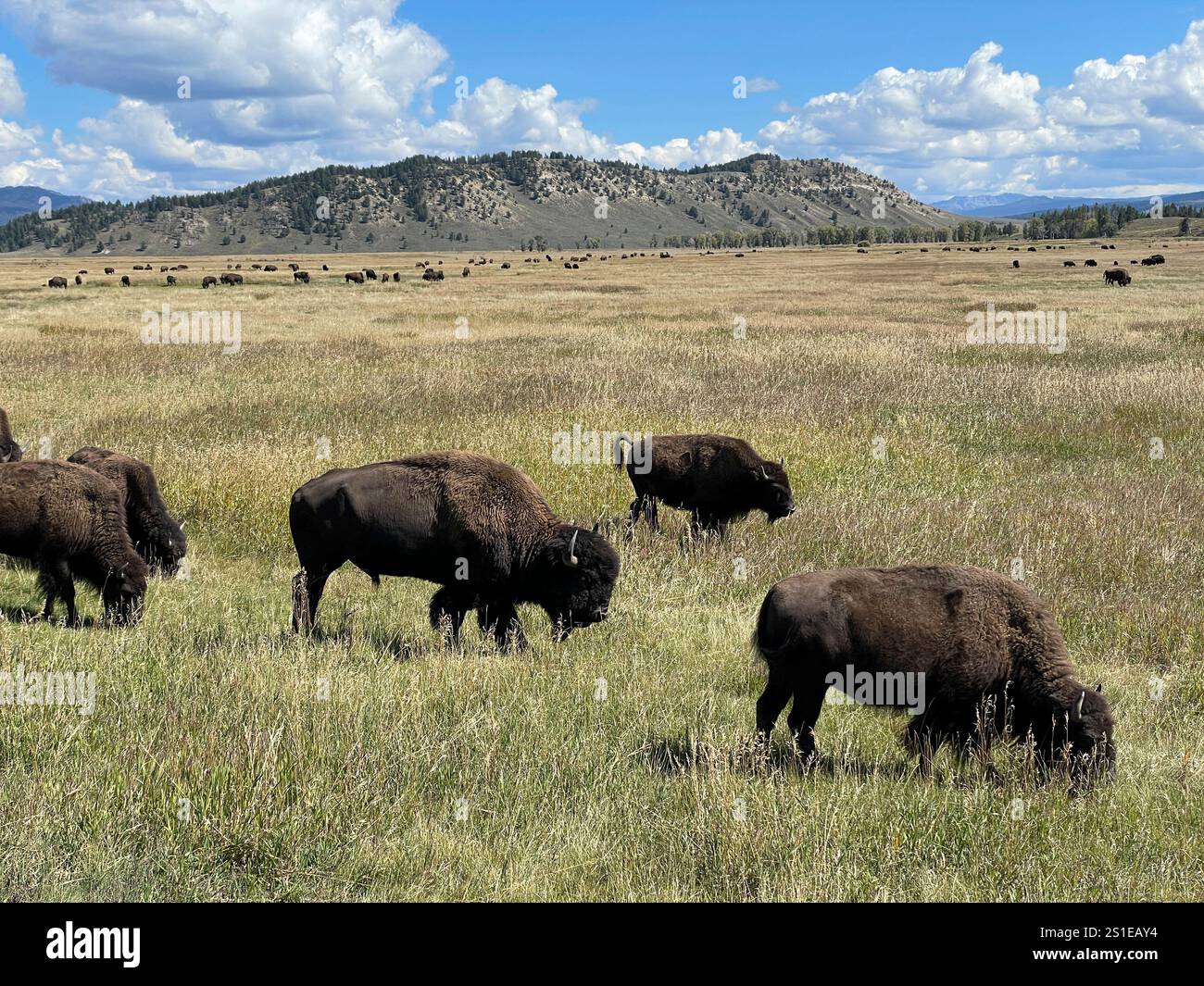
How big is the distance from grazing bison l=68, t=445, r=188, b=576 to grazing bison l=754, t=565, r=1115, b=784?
673 centimetres

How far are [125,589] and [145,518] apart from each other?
1682 mm

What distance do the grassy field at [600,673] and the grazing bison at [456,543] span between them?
1.33 ft

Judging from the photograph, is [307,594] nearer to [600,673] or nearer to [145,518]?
[600,673]

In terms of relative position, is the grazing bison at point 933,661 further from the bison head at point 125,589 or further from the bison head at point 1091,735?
the bison head at point 125,589

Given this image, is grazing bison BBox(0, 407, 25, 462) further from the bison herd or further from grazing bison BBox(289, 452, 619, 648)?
grazing bison BBox(289, 452, 619, 648)

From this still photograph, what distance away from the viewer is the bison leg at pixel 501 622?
7.29 meters

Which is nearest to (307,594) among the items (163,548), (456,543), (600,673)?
(456,543)

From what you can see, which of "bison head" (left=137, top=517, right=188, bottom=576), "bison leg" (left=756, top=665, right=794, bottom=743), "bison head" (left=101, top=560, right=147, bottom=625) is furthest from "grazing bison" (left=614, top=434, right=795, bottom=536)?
"bison leg" (left=756, top=665, right=794, bottom=743)

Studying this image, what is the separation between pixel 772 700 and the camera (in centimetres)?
522

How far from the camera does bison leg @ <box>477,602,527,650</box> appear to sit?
7.29m
